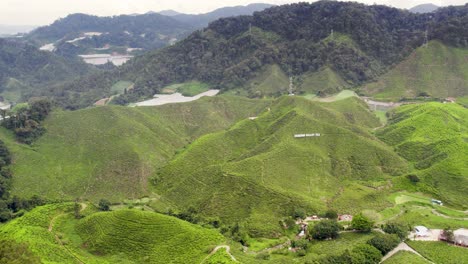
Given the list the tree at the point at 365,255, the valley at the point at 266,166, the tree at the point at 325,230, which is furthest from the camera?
the tree at the point at 325,230

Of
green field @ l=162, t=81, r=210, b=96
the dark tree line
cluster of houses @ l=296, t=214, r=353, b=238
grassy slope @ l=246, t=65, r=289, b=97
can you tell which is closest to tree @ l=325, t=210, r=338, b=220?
cluster of houses @ l=296, t=214, r=353, b=238

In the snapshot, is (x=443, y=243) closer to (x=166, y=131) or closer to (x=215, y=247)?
(x=215, y=247)

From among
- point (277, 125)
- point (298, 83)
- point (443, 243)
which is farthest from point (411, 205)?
point (298, 83)

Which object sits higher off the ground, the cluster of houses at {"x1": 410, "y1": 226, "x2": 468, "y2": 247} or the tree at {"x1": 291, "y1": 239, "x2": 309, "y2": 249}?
the cluster of houses at {"x1": 410, "y1": 226, "x2": 468, "y2": 247}

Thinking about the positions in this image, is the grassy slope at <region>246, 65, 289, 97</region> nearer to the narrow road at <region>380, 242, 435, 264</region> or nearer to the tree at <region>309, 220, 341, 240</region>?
the tree at <region>309, 220, 341, 240</region>

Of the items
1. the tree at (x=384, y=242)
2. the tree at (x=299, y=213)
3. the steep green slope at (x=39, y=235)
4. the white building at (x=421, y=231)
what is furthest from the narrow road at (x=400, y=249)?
the steep green slope at (x=39, y=235)

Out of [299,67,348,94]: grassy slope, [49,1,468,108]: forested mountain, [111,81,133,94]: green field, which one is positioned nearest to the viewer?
[299,67,348,94]: grassy slope

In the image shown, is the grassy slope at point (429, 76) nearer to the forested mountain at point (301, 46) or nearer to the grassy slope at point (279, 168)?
the forested mountain at point (301, 46)

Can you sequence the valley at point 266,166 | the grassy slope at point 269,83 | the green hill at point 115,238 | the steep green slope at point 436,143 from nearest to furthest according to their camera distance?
the green hill at point 115,238
the valley at point 266,166
the steep green slope at point 436,143
the grassy slope at point 269,83
